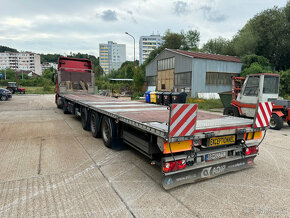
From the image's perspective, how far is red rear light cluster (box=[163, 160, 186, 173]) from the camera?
3271 mm

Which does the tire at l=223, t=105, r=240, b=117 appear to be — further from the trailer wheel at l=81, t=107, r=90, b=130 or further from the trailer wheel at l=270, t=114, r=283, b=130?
the trailer wheel at l=81, t=107, r=90, b=130

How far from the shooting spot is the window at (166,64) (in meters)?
26.6

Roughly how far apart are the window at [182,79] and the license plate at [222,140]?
67.9 feet

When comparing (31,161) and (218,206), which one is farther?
(31,161)

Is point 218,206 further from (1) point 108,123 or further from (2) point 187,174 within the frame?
(1) point 108,123

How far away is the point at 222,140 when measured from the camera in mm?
3873

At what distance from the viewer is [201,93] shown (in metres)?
23.9

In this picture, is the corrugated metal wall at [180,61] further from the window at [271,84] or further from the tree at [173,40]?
the tree at [173,40]

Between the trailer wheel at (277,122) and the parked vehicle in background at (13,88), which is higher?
the parked vehicle in background at (13,88)

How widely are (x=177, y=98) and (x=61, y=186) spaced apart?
1232 cm

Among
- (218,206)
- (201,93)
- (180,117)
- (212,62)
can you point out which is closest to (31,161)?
(180,117)

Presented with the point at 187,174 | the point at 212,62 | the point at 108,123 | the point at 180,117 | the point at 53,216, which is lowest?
the point at 53,216

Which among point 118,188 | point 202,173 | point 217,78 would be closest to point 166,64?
point 217,78

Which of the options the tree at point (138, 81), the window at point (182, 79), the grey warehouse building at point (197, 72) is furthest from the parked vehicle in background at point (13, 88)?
the window at point (182, 79)
